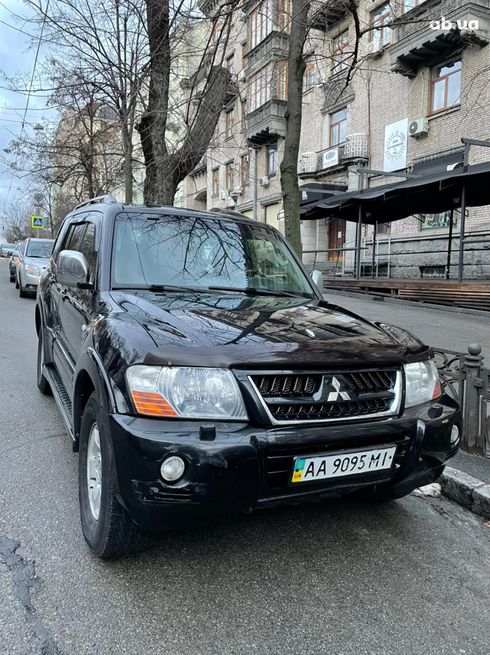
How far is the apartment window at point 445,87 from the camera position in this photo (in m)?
17.4

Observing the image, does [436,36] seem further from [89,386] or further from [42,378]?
[89,386]

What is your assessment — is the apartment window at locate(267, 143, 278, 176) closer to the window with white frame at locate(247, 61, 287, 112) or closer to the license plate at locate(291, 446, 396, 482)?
the window with white frame at locate(247, 61, 287, 112)

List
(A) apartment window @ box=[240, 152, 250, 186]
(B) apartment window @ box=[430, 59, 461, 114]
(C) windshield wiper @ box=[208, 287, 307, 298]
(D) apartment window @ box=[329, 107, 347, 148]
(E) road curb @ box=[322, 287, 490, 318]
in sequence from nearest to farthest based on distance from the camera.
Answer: (C) windshield wiper @ box=[208, 287, 307, 298], (E) road curb @ box=[322, 287, 490, 318], (B) apartment window @ box=[430, 59, 461, 114], (D) apartment window @ box=[329, 107, 347, 148], (A) apartment window @ box=[240, 152, 250, 186]

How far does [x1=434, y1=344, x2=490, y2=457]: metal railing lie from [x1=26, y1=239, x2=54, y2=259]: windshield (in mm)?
13528

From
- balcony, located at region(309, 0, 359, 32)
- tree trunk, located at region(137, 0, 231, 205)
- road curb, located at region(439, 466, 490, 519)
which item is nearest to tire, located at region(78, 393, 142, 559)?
road curb, located at region(439, 466, 490, 519)

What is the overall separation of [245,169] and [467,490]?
29233 millimetres

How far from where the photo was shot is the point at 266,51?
81.2ft

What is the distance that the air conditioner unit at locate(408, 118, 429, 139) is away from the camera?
18.0 meters

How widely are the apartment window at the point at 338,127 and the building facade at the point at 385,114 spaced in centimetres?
5

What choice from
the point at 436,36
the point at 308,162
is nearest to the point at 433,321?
the point at 436,36

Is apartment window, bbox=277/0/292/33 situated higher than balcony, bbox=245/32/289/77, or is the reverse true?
balcony, bbox=245/32/289/77

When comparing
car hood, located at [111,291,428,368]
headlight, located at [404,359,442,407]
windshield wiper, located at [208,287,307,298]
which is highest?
windshield wiper, located at [208,287,307,298]

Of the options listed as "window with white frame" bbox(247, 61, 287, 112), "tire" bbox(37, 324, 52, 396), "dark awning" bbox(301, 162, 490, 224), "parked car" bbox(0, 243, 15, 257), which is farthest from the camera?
"parked car" bbox(0, 243, 15, 257)

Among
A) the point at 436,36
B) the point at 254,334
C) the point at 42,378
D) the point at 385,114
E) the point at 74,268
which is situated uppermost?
the point at 436,36
